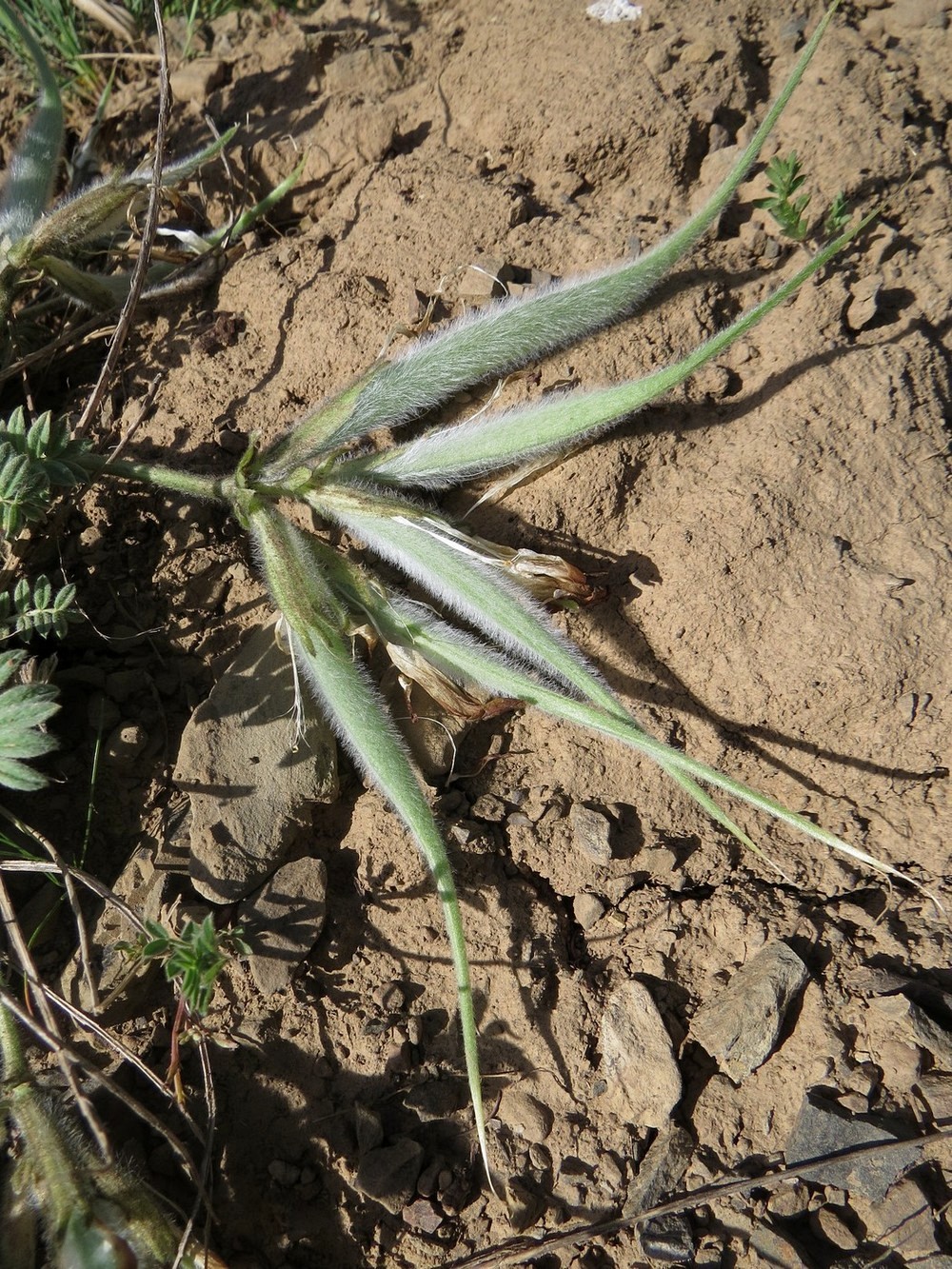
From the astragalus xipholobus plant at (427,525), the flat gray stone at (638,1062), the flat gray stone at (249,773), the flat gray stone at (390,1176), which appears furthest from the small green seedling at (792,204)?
the flat gray stone at (390,1176)

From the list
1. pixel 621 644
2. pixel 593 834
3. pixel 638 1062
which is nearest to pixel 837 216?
pixel 621 644

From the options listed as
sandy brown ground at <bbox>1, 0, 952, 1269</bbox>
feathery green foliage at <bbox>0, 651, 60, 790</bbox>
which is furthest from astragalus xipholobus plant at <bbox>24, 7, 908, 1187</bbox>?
feathery green foliage at <bbox>0, 651, 60, 790</bbox>

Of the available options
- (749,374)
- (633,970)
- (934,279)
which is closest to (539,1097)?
(633,970)

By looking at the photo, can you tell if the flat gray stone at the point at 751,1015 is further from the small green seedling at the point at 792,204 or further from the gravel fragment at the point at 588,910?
the small green seedling at the point at 792,204

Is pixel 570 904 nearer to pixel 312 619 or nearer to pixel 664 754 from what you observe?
pixel 664 754

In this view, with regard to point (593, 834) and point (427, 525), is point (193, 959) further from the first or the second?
point (427, 525)

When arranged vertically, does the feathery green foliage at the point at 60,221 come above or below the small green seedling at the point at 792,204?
above

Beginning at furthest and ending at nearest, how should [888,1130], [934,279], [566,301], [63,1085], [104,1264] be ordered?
1. [934,279]
2. [566,301]
3. [63,1085]
4. [888,1130]
5. [104,1264]

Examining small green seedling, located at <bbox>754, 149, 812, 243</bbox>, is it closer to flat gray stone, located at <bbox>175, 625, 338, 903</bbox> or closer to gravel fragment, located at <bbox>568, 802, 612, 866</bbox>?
gravel fragment, located at <bbox>568, 802, 612, 866</bbox>
